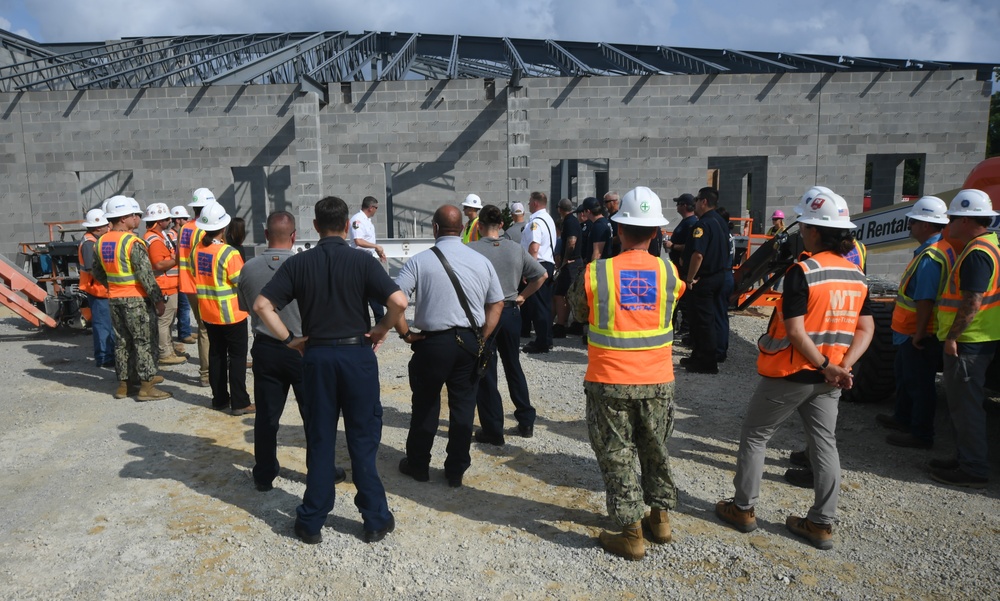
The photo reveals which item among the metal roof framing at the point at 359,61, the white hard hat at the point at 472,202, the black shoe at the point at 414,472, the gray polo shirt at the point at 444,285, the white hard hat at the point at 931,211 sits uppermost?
the metal roof framing at the point at 359,61

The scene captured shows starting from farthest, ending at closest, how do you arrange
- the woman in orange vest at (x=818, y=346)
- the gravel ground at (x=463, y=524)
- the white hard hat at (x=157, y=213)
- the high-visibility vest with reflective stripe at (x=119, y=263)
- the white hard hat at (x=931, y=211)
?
the white hard hat at (x=157, y=213)
the high-visibility vest with reflective stripe at (x=119, y=263)
the white hard hat at (x=931, y=211)
the woman in orange vest at (x=818, y=346)
the gravel ground at (x=463, y=524)

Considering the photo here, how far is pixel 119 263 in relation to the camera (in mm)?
6180

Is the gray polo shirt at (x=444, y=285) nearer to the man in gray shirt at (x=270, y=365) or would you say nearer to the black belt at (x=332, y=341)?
the black belt at (x=332, y=341)

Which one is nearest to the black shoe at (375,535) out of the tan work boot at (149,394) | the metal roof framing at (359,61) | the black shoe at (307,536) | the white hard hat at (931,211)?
the black shoe at (307,536)

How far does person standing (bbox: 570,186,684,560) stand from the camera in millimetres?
3273

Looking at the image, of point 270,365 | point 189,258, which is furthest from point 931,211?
point 189,258

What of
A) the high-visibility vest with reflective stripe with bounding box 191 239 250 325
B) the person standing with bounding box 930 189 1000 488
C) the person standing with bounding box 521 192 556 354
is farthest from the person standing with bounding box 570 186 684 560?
the person standing with bounding box 521 192 556 354

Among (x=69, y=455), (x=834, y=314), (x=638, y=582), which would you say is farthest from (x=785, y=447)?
(x=69, y=455)

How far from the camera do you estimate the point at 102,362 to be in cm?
766

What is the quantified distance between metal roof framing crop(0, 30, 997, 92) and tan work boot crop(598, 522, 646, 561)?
39.1 ft

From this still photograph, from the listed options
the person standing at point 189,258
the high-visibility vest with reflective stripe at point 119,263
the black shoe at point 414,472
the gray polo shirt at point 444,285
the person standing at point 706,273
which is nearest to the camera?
the gray polo shirt at point 444,285

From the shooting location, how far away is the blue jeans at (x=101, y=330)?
7594 mm

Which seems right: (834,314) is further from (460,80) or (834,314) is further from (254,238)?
(254,238)

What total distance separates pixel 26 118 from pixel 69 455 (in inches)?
513
